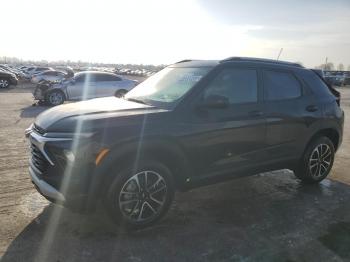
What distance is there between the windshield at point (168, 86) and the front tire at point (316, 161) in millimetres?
2271

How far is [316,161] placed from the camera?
6.23 meters

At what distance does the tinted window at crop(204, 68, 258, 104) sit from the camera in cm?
490

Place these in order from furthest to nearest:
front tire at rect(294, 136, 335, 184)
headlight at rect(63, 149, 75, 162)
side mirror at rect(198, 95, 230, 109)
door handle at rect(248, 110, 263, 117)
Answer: front tire at rect(294, 136, 335, 184) → door handle at rect(248, 110, 263, 117) → side mirror at rect(198, 95, 230, 109) → headlight at rect(63, 149, 75, 162)

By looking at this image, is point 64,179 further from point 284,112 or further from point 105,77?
point 105,77

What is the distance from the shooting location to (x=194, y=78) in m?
4.93

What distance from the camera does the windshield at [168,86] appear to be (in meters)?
4.80

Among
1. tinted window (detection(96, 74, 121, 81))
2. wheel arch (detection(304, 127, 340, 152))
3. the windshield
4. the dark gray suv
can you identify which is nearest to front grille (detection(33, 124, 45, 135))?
the dark gray suv

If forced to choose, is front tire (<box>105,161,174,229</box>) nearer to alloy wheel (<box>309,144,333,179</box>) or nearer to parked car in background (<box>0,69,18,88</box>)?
alloy wheel (<box>309,144,333,179</box>)

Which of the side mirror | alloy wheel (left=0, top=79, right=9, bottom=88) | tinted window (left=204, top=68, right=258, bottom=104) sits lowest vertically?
alloy wheel (left=0, top=79, right=9, bottom=88)

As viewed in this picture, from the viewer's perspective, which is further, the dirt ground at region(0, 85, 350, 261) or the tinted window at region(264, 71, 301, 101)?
the tinted window at region(264, 71, 301, 101)

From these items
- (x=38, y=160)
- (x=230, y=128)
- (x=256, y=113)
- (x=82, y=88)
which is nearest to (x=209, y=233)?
(x=230, y=128)

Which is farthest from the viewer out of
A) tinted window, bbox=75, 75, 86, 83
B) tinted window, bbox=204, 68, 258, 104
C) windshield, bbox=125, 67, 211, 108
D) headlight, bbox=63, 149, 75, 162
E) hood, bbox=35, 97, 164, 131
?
tinted window, bbox=75, 75, 86, 83

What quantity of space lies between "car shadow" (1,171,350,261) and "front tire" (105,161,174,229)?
6.8 inches

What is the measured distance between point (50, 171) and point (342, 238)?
3303mm
